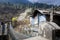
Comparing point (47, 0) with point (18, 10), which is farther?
point (18, 10)

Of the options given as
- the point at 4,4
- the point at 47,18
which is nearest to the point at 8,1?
the point at 4,4

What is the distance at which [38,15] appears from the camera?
1986cm

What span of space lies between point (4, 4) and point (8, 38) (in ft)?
119

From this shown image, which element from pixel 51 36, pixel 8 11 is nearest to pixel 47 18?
pixel 51 36

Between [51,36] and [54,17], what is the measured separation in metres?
7.74

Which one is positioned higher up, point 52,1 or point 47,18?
point 52,1

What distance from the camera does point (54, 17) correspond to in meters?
9.98

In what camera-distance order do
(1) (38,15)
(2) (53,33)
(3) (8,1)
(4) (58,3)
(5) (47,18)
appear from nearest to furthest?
1. (2) (53,33)
2. (5) (47,18)
3. (1) (38,15)
4. (4) (58,3)
5. (3) (8,1)

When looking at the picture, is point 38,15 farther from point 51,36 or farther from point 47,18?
point 51,36

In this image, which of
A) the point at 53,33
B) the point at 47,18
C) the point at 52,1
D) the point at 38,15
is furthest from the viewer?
the point at 52,1

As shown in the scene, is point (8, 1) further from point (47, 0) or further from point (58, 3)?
point (58, 3)

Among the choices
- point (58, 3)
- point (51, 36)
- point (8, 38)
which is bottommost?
point (8, 38)

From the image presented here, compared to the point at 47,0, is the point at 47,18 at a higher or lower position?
lower

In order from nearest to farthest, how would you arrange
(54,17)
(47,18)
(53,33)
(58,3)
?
1. (53,33)
2. (54,17)
3. (47,18)
4. (58,3)
